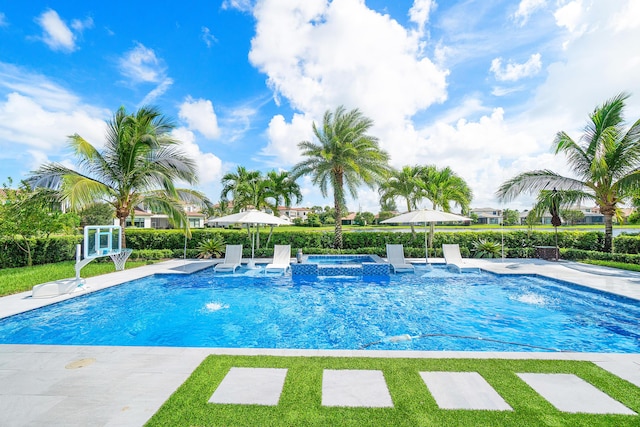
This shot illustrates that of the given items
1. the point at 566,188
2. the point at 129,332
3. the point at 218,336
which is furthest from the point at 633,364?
the point at 566,188

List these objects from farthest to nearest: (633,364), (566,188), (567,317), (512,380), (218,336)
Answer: (566,188)
(567,317)
(218,336)
(633,364)
(512,380)

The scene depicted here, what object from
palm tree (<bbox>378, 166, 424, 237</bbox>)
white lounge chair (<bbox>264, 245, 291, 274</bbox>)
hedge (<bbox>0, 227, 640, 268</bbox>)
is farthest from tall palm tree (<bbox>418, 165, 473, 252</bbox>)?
white lounge chair (<bbox>264, 245, 291, 274</bbox>)

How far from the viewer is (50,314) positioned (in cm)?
720

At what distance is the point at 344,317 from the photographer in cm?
730

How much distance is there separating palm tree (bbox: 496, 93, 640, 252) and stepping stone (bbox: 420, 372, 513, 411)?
46.0 feet

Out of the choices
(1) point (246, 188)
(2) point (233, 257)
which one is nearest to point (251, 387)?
(2) point (233, 257)

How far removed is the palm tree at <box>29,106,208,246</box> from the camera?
12.7 meters

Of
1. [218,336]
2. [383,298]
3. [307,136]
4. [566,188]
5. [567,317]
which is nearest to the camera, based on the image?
[218,336]

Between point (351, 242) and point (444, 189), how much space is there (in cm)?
650

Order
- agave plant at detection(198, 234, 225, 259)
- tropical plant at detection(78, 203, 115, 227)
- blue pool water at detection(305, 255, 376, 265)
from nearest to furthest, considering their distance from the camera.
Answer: blue pool water at detection(305, 255, 376, 265)
agave plant at detection(198, 234, 225, 259)
tropical plant at detection(78, 203, 115, 227)

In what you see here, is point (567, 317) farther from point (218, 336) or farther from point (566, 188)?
point (566, 188)

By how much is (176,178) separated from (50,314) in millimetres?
8526

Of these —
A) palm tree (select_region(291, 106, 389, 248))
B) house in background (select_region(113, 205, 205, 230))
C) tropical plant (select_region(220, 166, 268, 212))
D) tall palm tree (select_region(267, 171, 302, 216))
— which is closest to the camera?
palm tree (select_region(291, 106, 389, 248))

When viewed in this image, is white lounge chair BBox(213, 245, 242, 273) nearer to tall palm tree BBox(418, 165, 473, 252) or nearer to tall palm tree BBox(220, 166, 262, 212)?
tall palm tree BBox(220, 166, 262, 212)
